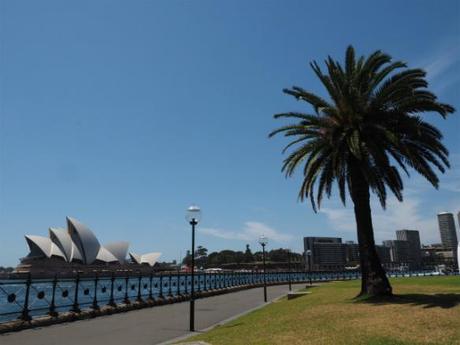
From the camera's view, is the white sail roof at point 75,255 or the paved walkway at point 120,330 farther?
the white sail roof at point 75,255

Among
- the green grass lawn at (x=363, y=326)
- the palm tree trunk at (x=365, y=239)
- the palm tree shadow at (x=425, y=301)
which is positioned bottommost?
the green grass lawn at (x=363, y=326)

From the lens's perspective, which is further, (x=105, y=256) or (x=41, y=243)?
(x=105, y=256)

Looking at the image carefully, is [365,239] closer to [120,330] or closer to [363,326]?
[363,326]

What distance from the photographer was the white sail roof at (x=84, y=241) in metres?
92.6

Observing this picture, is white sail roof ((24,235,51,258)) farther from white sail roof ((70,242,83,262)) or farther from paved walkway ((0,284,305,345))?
paved walkway ((0,284,305,345))

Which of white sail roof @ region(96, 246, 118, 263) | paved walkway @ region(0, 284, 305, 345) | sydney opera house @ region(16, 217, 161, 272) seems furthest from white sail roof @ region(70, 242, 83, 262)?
paved walkway @ region(0, 284, 305, 345)

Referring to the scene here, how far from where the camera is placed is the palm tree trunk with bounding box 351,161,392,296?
17375mm

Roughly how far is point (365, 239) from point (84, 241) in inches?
3425

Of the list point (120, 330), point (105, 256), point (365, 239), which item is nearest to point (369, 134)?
A: point (365, 239)

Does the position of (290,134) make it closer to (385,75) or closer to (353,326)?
(385,75)

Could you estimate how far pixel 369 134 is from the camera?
689 inches

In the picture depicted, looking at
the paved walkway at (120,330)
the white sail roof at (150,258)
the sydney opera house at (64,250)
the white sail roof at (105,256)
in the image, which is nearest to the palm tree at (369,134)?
the paved walkway at (120,330)

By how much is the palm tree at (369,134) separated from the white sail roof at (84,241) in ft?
270

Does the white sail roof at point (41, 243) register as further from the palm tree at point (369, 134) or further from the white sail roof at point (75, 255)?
the palm tree at point (369, 134)
